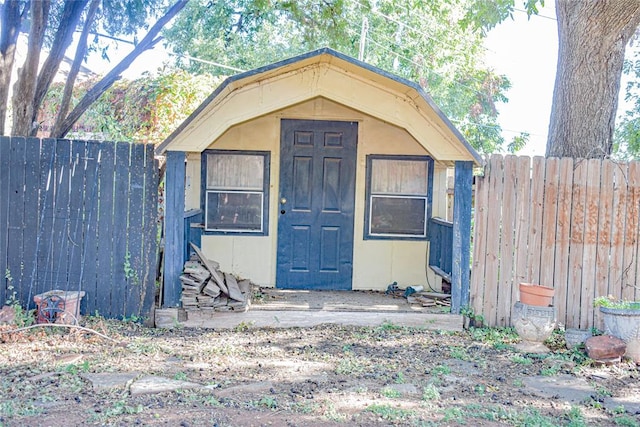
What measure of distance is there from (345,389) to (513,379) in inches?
63.7

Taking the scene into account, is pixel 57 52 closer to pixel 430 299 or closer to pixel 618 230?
pixel 430 299

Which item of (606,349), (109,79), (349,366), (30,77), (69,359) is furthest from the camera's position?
(109,79)

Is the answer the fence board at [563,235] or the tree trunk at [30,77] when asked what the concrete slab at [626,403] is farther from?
the tree trunk at [30,77]

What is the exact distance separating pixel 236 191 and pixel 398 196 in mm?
2249

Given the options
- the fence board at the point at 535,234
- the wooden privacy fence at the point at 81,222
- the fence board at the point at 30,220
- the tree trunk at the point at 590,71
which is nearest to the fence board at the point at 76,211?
the wooden privacy fence at the point at 81,222

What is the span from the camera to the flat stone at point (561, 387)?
5181 mm

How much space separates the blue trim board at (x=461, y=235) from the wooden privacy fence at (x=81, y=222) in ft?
11.5

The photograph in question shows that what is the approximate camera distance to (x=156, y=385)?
501 cm

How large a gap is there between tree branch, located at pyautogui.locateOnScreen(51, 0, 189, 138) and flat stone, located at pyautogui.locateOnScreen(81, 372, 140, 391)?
4073 millimetres

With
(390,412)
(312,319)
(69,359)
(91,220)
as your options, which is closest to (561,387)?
(390,412)

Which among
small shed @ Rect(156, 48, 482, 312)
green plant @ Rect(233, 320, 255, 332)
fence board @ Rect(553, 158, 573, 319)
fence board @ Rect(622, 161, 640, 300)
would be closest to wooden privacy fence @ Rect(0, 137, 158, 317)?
green plant @ Rect(233, 320, 255, 332)

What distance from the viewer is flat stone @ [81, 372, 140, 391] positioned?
4953 mm

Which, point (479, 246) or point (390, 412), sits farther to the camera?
point (479, 246)

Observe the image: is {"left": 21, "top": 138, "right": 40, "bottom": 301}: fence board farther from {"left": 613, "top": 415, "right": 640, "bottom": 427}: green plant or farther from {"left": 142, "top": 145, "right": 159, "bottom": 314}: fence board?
{"left": 613, "top": 415, "right": 640, "bottom": 427}: green plant
